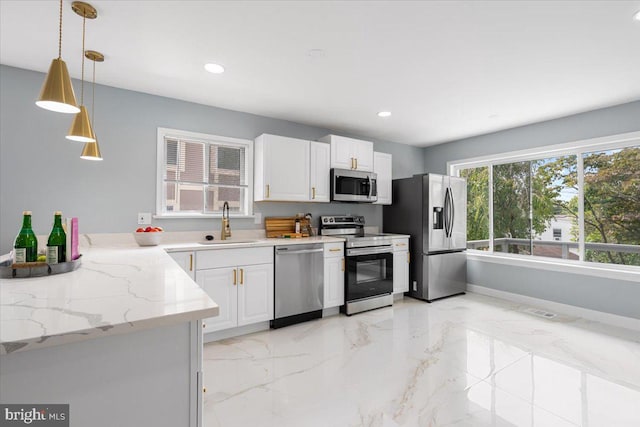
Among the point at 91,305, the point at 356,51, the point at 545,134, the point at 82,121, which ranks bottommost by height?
the point at 91,305

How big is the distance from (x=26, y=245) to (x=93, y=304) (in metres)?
0.88

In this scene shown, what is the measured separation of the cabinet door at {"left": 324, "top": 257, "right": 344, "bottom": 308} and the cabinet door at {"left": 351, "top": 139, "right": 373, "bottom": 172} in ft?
4.53

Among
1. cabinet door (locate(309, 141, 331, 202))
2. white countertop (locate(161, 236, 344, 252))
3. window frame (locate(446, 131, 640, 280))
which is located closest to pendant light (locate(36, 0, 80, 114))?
white countertop (locate(161, 236, 344, 252))

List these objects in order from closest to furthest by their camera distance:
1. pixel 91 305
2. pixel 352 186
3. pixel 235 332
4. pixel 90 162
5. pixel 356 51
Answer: pixel 91 305
pixel 356 51
pixel 90 162
pixel 235 332
pixel 352 186

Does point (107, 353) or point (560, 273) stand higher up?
point (107, 353)

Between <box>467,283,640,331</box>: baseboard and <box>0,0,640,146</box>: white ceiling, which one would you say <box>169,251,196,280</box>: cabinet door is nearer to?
<box>0,0,640,146</box>: white ceiling

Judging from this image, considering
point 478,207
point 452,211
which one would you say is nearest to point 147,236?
point 452,211

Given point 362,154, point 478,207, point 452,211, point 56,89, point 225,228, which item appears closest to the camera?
point 56,89

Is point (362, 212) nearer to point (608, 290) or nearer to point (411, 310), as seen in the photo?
point (411, 310)

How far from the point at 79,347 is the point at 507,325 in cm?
377

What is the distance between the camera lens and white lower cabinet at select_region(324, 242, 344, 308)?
11.5 ft

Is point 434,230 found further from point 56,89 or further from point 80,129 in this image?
point 56,89

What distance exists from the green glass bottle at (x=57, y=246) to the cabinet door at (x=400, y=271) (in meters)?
3.56

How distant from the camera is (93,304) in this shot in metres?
0.98
